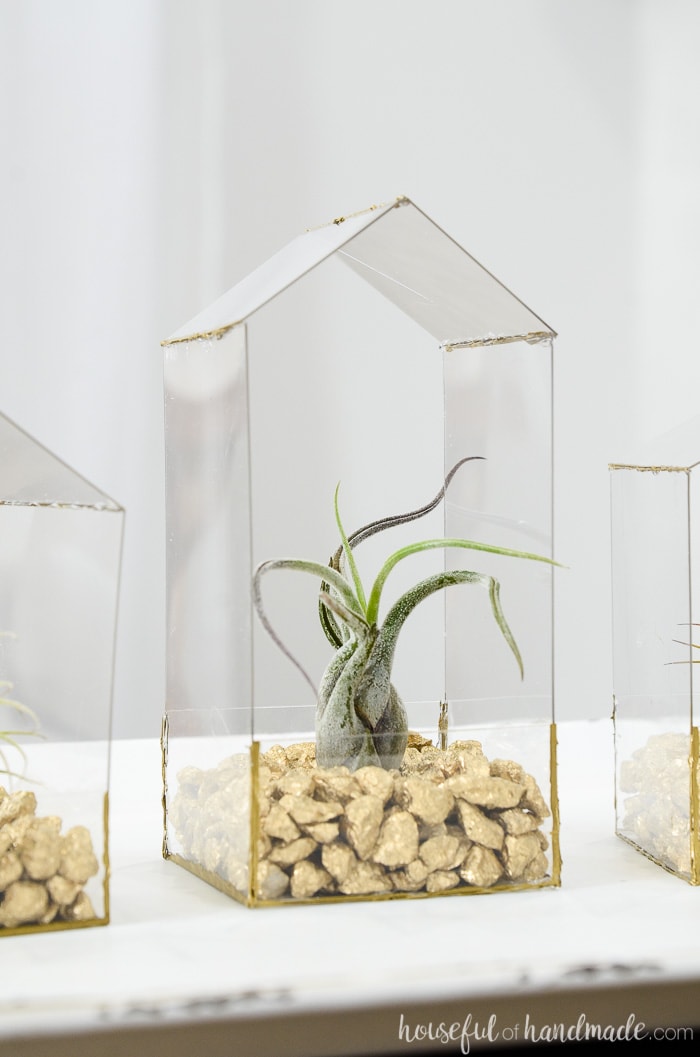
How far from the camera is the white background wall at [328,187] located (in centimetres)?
161

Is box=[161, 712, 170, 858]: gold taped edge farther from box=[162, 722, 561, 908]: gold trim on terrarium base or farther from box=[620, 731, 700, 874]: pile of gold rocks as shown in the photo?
box=[620, 731, 700, 874]: pile of gold rocks

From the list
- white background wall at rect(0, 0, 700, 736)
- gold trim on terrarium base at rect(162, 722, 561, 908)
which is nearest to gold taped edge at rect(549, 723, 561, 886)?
gold trim on terrarium base at rect(162, 722, 561, 908)

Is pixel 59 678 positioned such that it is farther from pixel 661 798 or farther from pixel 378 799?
pixel 661 798

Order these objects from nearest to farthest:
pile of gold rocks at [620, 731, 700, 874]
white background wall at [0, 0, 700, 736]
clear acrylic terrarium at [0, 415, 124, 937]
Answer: clear acrylic terrarium at [0, 415, 124, 937]
pile of gold rocks at [620, 731, 700, 874]
white background wall at [0, 0, 700, 736]

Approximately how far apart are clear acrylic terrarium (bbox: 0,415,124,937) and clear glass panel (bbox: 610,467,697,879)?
34 cm

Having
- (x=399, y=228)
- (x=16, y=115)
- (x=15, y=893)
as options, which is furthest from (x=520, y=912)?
(x=16, y=115)

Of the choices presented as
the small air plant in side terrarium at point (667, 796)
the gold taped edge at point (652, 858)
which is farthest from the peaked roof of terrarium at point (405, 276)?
the gold taped edge at point (652, 858)

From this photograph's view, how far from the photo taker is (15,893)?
23.5 inches

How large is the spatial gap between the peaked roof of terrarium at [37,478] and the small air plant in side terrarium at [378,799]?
102 mm

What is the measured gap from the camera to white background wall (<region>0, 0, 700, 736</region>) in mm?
1605

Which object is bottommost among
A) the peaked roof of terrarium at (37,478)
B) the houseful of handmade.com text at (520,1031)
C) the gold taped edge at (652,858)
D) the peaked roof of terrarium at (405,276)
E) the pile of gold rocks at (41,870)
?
the houseful of handmade.com text at (520,1031)

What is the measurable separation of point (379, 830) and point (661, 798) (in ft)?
0.67

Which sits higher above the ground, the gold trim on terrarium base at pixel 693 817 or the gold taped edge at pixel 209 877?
the gold trim on terrarium base at pixel 693 817

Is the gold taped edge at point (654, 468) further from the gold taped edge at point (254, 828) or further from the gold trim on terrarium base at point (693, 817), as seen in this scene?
the gold taped edge at point (254, 828)
